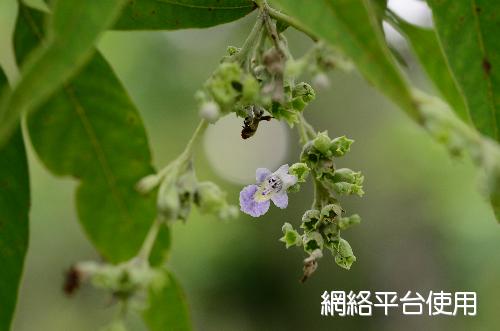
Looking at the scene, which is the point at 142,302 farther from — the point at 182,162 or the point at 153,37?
the point at 153,37

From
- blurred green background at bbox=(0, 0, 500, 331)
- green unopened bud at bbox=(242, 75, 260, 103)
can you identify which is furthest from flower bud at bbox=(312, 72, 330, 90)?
blurred green background at bbox=(0, 0, 500, 331)

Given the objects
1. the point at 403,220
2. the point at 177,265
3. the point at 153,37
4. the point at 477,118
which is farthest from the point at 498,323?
the point at 477,118

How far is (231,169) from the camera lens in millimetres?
12344

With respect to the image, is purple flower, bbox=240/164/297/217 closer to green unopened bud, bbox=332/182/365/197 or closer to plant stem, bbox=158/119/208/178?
green unopened bud, bbox=332/182/365/197

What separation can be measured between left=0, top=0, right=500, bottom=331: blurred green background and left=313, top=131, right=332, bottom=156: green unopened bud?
30.1 ft

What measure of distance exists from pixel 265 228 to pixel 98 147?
11.8 meters

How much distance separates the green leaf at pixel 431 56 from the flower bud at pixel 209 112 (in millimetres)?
528

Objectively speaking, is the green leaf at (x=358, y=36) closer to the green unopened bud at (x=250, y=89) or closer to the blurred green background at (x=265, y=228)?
the green unopened bud at (x=250, y=89)

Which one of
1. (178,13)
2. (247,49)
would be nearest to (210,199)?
(247,49)

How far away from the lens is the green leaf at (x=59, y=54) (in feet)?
2.30

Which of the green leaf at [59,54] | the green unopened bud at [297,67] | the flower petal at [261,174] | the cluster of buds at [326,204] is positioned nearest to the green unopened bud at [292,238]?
the cluster of buds at [326,204]

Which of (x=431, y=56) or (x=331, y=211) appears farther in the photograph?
(x=431, y=56)

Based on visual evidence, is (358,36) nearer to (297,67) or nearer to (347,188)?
(297,67)

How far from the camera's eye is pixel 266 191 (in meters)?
1.20
